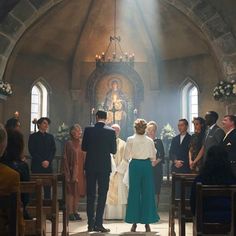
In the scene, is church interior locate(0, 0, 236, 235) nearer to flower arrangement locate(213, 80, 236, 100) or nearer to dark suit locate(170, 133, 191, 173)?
flower arrangement locate(213, 80, 236, 100)

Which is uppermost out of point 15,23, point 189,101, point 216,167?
point 15,23

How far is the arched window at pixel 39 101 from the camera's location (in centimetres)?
1466

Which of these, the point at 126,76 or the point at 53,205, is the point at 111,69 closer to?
the point at 126,76

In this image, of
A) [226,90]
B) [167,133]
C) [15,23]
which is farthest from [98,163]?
[167,133]

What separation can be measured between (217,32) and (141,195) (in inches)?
210

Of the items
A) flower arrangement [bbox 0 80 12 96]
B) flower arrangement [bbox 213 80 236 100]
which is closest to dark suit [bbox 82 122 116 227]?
flower arrangement [bbox 213 80 236 100]

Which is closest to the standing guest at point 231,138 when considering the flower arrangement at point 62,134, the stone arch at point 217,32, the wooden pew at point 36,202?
the stone arch at point 217,32

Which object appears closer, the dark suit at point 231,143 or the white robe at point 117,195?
the dark suit at point 231,143

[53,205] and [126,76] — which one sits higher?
[126,76]

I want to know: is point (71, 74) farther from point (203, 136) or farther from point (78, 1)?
point (203, 136)

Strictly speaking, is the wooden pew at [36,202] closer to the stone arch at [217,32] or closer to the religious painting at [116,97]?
the stone arch at [217,32]

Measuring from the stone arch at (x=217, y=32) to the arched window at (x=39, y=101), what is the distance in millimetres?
5639

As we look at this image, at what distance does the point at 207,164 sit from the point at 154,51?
10.6 meters

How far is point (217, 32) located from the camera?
10.8 m
